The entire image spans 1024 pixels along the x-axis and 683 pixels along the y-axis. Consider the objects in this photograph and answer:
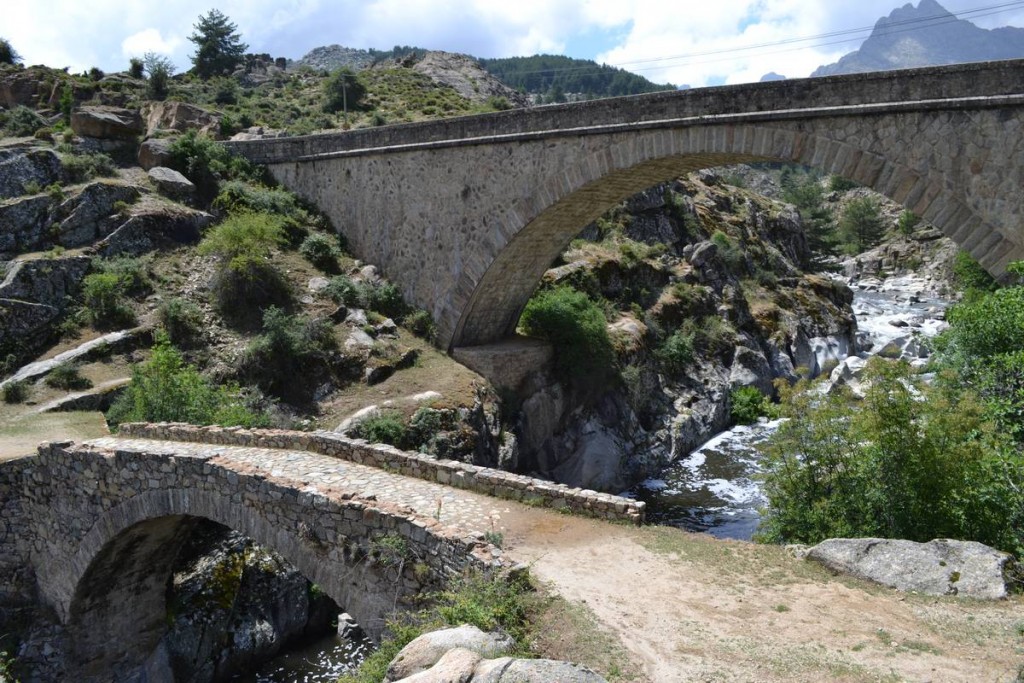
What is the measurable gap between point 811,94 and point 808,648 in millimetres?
10480

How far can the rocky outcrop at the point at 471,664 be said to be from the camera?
4824mm

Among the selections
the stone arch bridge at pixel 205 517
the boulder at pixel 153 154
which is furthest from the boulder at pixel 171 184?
the stone arch bridge at pixel 205 517

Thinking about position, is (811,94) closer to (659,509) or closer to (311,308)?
(659,509)

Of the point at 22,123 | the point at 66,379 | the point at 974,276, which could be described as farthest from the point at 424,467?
the point at 974,276

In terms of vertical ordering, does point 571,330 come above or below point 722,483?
above

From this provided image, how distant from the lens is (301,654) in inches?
552

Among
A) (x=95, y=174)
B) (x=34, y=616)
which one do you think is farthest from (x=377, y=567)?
(x=95, y=174)

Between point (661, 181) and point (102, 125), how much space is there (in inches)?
803

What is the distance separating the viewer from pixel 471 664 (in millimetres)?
5168

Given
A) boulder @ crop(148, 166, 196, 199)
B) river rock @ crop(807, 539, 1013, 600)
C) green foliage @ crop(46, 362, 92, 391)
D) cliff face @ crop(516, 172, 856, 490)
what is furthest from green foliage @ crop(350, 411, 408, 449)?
boulder @ crop(148, 166, 196, 199)

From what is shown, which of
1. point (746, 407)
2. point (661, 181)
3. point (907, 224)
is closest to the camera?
point (661, 181)

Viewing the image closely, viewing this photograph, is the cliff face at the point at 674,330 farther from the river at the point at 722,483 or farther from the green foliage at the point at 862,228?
the green foliage at the point at 862,228

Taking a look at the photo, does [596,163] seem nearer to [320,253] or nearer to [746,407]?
[320,253]

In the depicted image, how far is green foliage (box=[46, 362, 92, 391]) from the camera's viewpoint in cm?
1692
